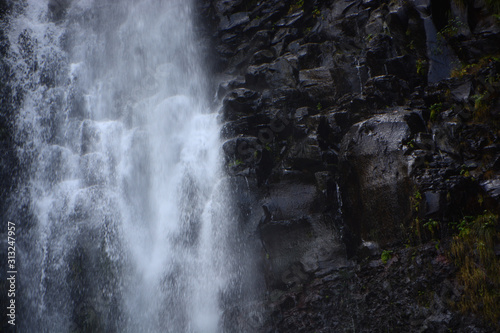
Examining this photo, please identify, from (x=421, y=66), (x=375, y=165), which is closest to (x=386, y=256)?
(x=375, y=165)

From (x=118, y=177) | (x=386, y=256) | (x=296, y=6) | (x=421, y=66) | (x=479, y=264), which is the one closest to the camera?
(x=479, y=264)

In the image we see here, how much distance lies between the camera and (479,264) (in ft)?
22.6

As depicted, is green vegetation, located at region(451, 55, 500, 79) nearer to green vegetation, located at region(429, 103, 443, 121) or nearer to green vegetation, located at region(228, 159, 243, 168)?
green vegetation, located at region(429, 103, 443, 121)

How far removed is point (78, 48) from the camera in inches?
681

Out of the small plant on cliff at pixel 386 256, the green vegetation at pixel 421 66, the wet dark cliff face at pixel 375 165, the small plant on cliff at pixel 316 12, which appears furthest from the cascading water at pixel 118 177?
the green vegetation at pixel 421 66

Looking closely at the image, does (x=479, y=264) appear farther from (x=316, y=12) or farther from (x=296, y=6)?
(x=296, y=6)

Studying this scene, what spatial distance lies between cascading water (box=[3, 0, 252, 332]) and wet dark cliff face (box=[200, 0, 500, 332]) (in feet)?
5.75

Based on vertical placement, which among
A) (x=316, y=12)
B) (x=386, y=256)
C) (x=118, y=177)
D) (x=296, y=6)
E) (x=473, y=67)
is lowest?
(x=386, y=256)

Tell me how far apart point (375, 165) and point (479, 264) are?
9.87 feet

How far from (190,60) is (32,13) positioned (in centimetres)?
887

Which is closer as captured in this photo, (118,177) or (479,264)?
(479,264)

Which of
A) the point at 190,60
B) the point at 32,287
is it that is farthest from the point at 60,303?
the point at 190,60

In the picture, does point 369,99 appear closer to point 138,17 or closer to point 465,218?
point 465,218

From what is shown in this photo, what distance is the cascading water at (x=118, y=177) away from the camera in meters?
11.0
